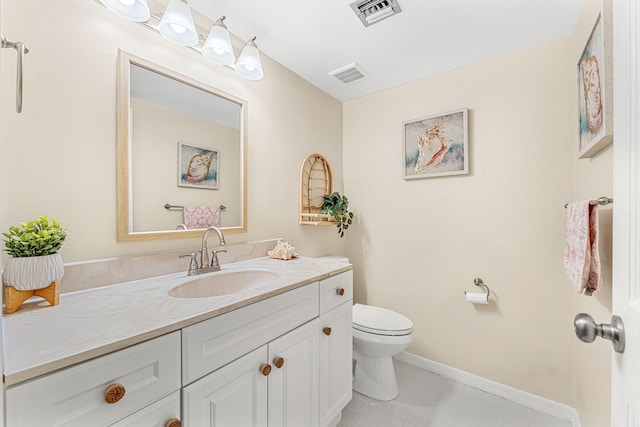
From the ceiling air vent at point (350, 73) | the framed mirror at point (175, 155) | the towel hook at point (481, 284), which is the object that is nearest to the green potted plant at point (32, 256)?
the framed mirror at point (175, 155)

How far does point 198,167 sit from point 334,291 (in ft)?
3.22

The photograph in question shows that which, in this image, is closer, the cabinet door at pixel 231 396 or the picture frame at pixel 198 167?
the cabinet door at pixel 231 396

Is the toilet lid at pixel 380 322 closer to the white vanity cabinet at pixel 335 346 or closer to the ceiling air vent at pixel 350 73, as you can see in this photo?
the white vanity cabinet at pixel 335 346

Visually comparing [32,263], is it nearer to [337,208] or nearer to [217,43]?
[217,43]

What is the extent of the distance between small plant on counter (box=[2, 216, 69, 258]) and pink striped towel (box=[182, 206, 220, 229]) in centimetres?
53

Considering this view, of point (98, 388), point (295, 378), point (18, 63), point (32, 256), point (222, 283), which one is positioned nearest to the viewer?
point (98, 388)

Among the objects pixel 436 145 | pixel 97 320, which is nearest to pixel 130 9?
pixel 97 320

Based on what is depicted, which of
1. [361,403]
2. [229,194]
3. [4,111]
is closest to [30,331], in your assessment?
[4,111]

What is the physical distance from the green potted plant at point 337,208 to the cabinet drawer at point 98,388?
154 centimetres

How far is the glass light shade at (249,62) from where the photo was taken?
151 cm

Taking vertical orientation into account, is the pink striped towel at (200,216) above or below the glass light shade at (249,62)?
below

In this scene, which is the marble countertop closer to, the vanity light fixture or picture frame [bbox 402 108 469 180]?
the vanity light fixture

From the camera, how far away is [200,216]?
1464 mm

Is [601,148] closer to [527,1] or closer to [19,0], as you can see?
[527,1]
